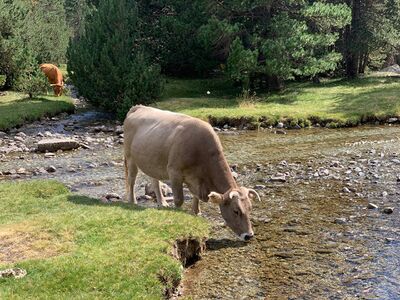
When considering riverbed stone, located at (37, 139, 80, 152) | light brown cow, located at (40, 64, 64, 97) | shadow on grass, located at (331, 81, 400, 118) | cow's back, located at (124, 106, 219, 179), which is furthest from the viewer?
light brown cow, located at (40, 64, 64, 97)

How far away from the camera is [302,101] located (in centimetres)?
3422

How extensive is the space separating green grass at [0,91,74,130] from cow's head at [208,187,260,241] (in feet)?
68.9

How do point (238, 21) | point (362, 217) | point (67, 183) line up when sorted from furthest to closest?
point (238, 21) → point (67, 183) → point (362, 217)

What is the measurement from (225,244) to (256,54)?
24.8 m

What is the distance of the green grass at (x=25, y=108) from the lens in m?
30.1

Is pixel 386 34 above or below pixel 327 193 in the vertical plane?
above

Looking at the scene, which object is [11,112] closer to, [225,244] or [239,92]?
[239,92]

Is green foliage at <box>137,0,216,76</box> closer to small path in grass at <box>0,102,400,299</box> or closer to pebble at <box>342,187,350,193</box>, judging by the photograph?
small path in grass at <box>0,102,400,299</box>

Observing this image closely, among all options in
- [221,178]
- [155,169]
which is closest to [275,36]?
[155,169]

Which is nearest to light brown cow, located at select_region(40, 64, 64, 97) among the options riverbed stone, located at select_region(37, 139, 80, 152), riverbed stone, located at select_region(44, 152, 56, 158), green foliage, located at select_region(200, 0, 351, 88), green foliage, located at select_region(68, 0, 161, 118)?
green foliage, located at select_region(68, 0, 161, 118)

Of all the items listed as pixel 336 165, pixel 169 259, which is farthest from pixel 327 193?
pixel 169 259

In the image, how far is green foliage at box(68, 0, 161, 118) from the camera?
102 feet

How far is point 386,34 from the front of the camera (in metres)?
42.2

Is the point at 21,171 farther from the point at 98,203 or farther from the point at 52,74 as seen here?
the point at 52,74
